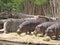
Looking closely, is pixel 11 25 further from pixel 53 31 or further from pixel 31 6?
pixel 31 6

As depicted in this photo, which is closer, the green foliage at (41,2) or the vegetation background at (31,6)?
the green foliage at (41,2)

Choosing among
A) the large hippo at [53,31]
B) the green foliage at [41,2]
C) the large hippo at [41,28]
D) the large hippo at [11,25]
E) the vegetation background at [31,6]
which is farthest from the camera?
the vegetation background at [31,6]

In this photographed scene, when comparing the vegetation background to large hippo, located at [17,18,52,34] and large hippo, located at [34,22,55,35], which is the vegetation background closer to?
large hippo, located at [17,18,52,34]

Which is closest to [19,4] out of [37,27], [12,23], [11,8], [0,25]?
[11,8]

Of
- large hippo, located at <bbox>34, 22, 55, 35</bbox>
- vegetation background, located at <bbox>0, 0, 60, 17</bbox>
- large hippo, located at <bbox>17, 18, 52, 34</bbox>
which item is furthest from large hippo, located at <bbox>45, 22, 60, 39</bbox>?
vegetation background, located at <bbox>0, 0, 60, 17</bbox>

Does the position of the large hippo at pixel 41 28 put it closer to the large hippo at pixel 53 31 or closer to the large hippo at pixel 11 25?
the large hippo at pixel 53 31

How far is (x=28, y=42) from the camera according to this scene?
6.70 m

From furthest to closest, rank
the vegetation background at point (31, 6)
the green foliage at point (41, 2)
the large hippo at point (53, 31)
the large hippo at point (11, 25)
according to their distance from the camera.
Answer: the vegetation background at point (31, 6) → the green foliage at point (41, 2) → the large hippo at point (11, 25) → the large hippo at point (53, 31)

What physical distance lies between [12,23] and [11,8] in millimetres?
9922

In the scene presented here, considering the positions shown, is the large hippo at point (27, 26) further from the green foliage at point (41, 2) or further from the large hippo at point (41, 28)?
the green foliage at point (41, 2)

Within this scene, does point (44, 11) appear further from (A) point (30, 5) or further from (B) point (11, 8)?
→ (B) point (11, 8)

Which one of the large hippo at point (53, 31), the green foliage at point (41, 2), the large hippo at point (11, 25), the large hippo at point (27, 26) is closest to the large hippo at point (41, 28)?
the large hippo at point (53, 31)

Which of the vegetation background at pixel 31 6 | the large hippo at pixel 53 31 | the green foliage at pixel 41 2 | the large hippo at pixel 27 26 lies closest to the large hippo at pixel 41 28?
the large hippo at pixel 53 31

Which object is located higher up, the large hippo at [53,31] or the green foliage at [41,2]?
the green foliage at [41,2]
